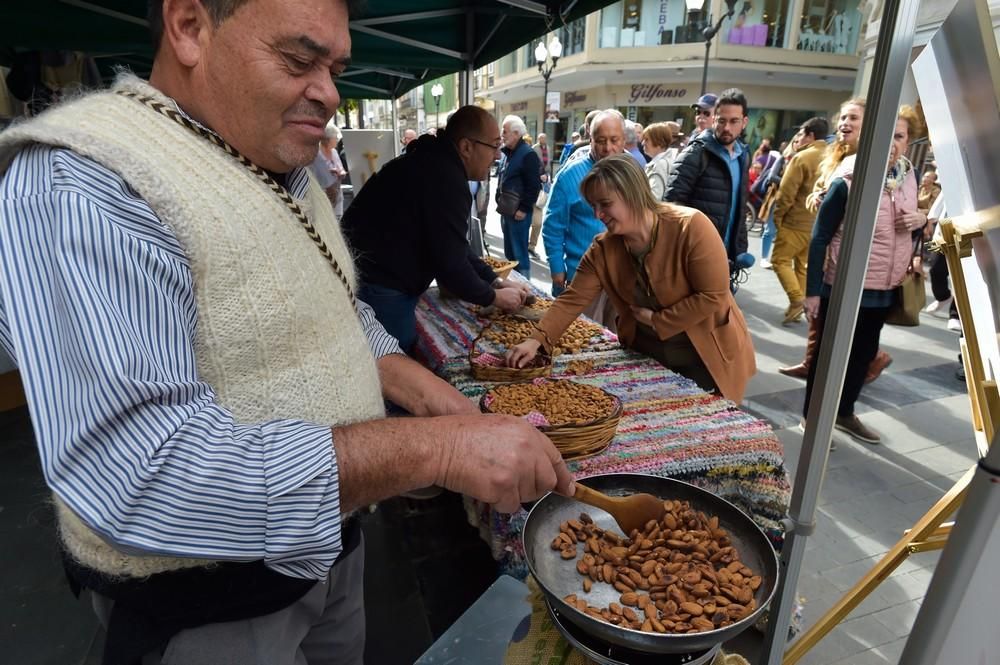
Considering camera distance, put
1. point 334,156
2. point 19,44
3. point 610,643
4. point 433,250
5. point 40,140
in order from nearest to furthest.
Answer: point 40,140 < point 610,643 < point 433,250 < point 19,44 < point 334,156

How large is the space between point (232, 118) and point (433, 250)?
6.21ft

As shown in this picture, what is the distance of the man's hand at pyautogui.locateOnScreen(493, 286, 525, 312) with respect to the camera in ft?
9.83

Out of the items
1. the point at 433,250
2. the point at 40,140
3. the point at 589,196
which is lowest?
the point at 433,250

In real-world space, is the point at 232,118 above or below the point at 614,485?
above

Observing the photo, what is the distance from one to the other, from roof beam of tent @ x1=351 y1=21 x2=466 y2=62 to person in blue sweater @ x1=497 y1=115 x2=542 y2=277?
165cm

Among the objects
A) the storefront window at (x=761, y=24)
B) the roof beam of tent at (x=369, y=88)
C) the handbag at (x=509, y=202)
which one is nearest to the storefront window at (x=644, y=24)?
the storefront window at (x=761, y=24)

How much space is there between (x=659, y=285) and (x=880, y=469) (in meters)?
1.95

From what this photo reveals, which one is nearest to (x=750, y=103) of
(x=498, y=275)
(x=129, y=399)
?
(x=498, y=275)

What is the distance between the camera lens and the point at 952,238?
1.03m

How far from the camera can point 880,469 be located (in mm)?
3145

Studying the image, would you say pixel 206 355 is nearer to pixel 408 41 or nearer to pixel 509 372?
pixel 509 372

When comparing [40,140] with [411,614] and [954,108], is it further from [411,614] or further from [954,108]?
[411,614]

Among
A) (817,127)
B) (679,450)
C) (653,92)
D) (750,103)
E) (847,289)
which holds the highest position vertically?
(653,92)

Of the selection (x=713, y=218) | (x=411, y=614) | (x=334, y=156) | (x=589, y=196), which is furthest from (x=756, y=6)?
(x=411, y=614)
